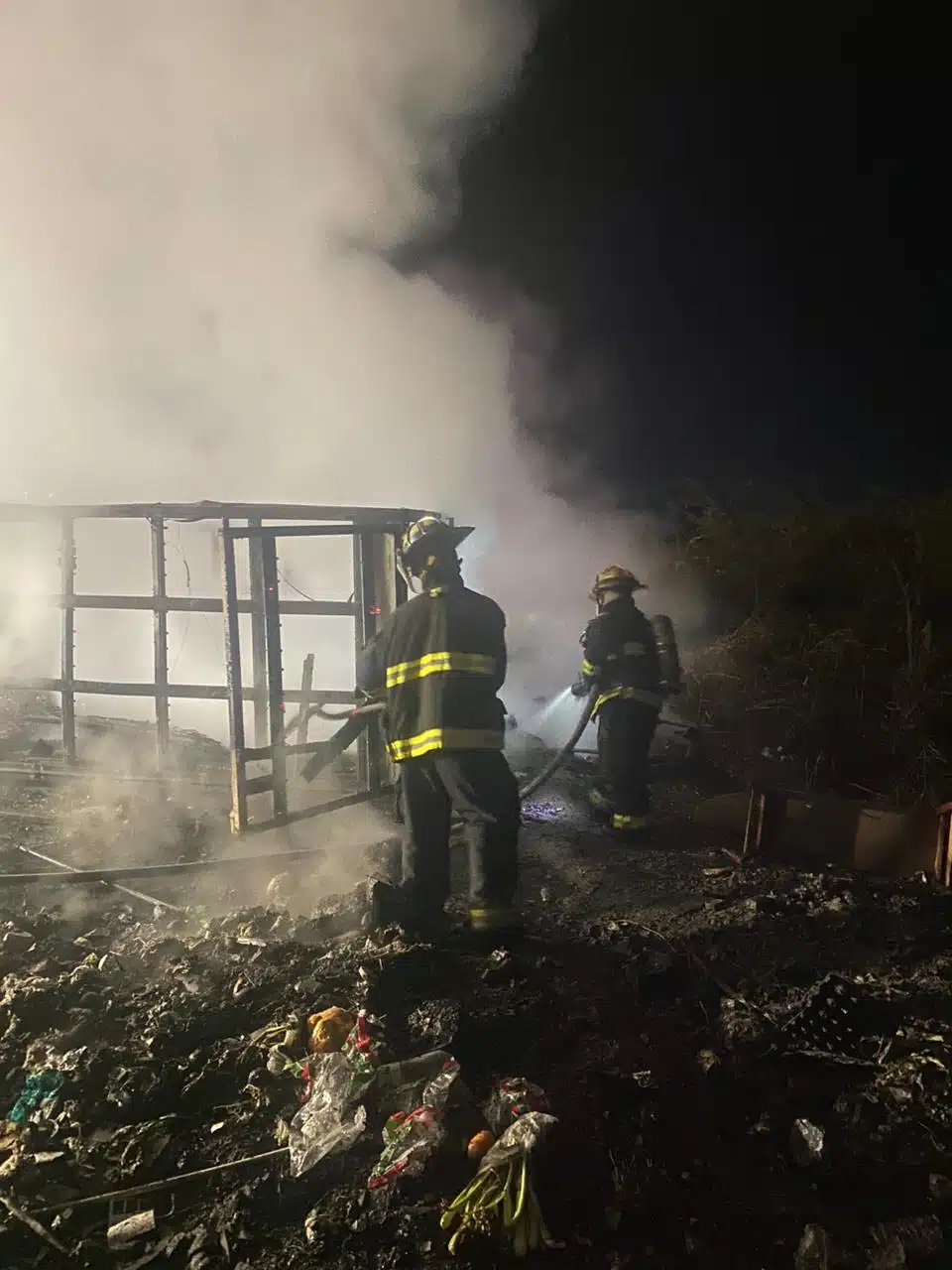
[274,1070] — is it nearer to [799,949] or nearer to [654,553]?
[799,949]

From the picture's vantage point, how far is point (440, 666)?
3.99 metres

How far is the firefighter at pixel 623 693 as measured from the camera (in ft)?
20.9

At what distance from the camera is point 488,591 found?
16047mm

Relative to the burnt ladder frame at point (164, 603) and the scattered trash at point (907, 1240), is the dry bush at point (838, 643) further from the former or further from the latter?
the scattered trash at point (907, 1240)

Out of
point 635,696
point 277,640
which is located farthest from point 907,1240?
point 277,640

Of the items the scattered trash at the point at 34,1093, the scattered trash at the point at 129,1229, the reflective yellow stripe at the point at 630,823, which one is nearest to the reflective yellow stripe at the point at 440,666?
the scattered trash at the point at 34,1093

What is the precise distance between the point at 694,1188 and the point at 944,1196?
75 cm

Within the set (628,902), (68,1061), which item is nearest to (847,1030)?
(628,902)

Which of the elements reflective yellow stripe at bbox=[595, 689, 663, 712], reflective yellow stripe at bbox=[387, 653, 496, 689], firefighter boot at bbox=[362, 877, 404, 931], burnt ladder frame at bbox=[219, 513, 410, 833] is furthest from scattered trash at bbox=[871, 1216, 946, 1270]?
reflective yellow stripe at bbox=[595, 689, 663, 712]

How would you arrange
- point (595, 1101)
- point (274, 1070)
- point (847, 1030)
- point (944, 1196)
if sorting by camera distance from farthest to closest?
1. point (847, 1030)
2. point (274, 1070)
3. point (595, 1101)
4. point (944, 1196)

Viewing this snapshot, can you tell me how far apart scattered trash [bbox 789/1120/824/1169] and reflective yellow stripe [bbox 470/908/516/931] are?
60.7 inches

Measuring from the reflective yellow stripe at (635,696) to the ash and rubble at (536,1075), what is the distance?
2066 millimetres

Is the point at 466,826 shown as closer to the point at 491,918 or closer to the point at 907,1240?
the point at 491,918

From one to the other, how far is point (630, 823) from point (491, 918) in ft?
8.98
